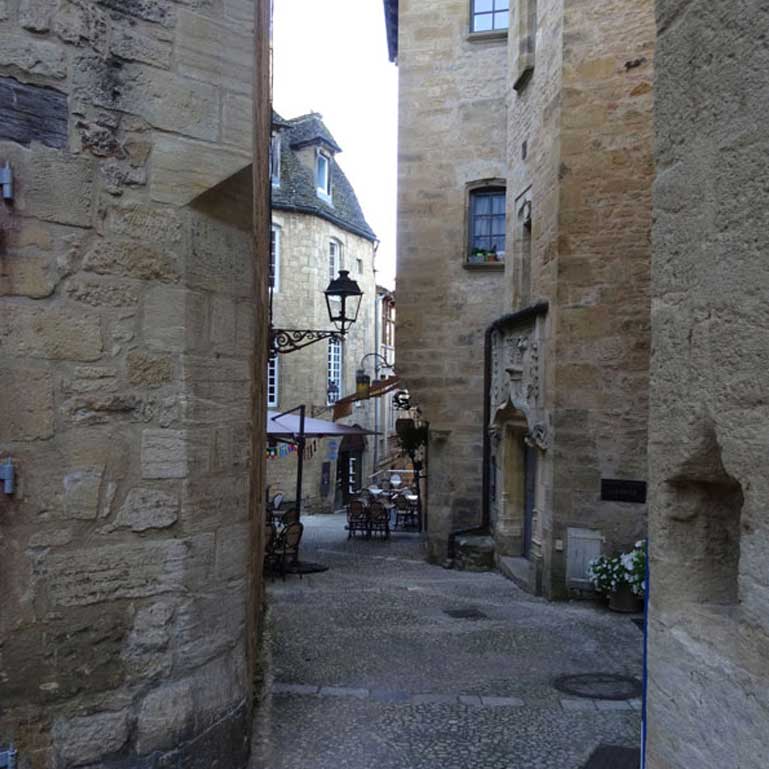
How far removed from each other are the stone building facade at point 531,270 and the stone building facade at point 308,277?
10.6 m

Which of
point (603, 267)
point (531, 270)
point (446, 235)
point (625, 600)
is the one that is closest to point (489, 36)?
point (446, 235)

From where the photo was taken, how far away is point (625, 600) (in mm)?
8242

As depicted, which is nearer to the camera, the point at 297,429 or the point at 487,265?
the point at 297,429

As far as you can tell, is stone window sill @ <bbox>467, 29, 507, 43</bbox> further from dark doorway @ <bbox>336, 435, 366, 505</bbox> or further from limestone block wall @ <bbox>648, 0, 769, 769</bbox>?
dark doorway @ <bbox>336, 435, 366, 505</bbox>

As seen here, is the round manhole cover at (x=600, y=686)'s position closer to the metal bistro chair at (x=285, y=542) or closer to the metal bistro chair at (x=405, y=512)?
the metal bistro chair at (x=285, y=542)

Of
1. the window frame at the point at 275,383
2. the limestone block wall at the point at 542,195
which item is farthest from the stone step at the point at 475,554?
the window frame at the point at 275,383

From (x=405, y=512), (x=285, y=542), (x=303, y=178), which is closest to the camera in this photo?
(x=285, y=542)

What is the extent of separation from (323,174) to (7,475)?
24.9m

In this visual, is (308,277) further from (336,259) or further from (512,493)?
(512,493)

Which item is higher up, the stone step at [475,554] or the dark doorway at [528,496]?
the dark doorway at [528,496]

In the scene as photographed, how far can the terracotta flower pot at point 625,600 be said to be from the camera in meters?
8.23

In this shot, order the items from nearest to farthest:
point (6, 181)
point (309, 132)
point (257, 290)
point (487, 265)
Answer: point (6, 181)
point (257, 290)
point (487, 265)
point (309, 132)

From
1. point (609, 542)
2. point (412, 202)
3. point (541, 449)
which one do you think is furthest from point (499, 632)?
point (412, 202)

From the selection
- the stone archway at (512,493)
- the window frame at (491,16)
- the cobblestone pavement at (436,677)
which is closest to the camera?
the cobblestone pavement at (436,677)
